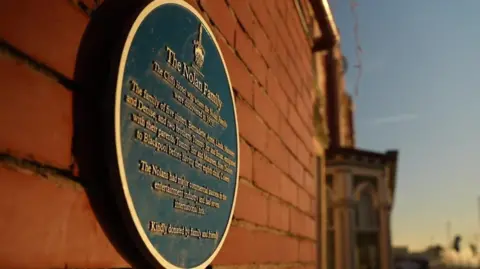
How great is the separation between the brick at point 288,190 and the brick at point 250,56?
42 cm

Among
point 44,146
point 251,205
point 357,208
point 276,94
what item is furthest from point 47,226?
point 357,208

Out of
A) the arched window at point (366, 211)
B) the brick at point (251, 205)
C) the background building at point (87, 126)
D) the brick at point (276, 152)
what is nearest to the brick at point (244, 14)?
the background building at point (87, 126)

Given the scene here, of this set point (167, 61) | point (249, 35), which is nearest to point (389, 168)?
point (249, 35)

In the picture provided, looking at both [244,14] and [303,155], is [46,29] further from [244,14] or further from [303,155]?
[303,155]

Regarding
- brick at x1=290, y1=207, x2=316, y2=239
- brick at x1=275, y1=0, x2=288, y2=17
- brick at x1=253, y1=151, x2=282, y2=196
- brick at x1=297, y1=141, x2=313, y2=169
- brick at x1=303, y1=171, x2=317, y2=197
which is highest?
brick at x1=275, y1=0, x2=288, y2=17

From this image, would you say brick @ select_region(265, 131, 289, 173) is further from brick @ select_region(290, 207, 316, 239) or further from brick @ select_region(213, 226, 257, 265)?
brick @ select_region(213, 226, 257, 265)

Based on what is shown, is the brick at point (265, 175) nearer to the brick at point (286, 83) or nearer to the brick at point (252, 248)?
the brick at point (252, 248)

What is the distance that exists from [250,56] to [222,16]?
25 centimetres

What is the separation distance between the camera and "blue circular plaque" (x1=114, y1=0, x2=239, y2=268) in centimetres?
76

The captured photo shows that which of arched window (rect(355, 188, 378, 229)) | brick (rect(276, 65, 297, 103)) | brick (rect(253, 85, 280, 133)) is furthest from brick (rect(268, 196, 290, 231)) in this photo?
arched window (rect(355, 188, 378, 229))

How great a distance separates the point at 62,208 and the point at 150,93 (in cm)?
28

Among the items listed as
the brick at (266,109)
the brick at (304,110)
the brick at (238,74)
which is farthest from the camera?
the brick at (304,110)

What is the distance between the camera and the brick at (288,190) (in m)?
1.79

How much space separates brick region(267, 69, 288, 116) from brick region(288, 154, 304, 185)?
0.71 feet
